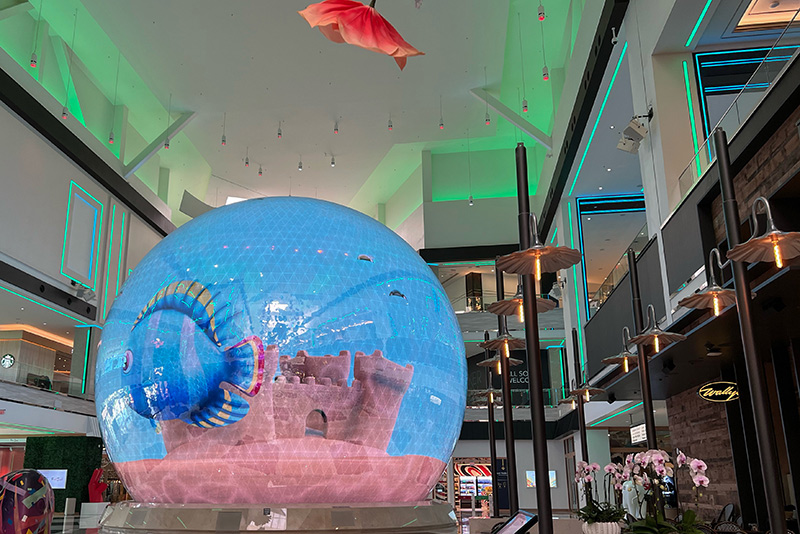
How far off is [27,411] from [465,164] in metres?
19.2

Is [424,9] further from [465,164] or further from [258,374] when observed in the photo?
[258,374]

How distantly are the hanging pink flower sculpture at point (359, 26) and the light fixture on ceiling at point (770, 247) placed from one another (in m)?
3.20

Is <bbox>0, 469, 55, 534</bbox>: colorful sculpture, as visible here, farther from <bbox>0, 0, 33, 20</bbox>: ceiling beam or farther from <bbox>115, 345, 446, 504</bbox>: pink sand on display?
<bbox>0, 0, 33, 20</bbox>: ceiling beam

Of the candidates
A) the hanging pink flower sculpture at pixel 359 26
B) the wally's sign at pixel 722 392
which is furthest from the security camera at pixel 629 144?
the hanging pink flower sculpture at pixel 359 26

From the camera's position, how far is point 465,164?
98.8 ft

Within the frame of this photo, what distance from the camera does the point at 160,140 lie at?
22359 mm

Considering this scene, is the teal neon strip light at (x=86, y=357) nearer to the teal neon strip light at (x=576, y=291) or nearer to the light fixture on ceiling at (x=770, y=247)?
the teal neon strip light at (x=576, y=291)

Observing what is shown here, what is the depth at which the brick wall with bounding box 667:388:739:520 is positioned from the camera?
1221 cm

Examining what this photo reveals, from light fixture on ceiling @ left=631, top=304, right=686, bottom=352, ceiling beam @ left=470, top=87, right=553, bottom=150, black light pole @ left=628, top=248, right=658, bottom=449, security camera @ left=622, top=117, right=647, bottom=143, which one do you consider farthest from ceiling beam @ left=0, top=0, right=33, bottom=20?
light fixture on ceiling @ left=631, top=304, right=686, bottom=352

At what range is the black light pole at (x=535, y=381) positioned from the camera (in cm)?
319

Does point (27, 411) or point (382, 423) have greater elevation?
point (27, 411)

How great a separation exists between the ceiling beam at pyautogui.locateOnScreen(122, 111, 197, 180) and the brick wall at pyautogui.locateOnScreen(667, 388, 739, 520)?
16607mm

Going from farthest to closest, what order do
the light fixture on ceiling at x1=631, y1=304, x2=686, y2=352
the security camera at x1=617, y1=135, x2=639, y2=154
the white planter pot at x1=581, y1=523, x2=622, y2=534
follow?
the security camera at x1=617, y1=135, x2=639, y2=154, the light fixture on ceiling at x1=631, y1=304, x2=686, y2=352, the white planter pot at x1=581, y1=523, x2=622, y2=534

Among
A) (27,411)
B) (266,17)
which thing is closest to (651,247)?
(266,17)
